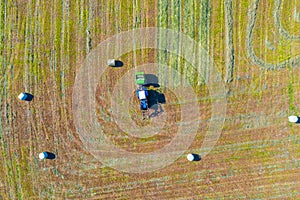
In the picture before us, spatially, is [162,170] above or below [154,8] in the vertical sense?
below

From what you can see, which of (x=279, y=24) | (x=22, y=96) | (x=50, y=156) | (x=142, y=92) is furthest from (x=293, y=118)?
(x=22, y=96)

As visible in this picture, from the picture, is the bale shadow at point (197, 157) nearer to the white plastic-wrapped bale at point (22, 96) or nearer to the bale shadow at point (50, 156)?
the bale shadow at point (50, 156)

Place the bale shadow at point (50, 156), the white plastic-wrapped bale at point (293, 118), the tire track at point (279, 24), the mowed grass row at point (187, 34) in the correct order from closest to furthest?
the white plastic-wrapped bale at point (293, 118), the tire track at point (279, 24), the mowed grass row at point (187, 34), the bale shadow at point (50, 156)

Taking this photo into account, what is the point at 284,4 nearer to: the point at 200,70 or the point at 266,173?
the point at 200,70

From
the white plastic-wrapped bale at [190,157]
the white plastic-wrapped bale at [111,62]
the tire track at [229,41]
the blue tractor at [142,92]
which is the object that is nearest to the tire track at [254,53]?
the tire track at [229,41]

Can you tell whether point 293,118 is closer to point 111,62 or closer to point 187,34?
point 187,34

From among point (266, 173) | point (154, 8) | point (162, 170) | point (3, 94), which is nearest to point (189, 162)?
point (162, 170)
